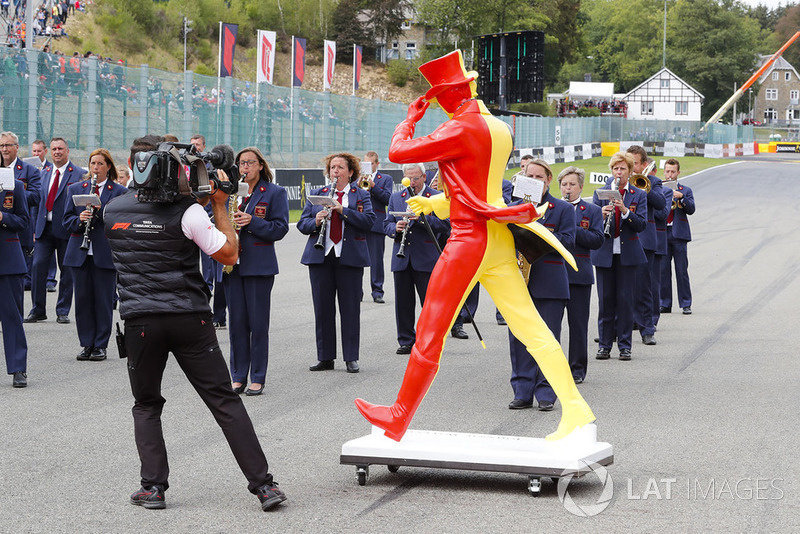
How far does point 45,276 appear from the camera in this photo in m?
13.0

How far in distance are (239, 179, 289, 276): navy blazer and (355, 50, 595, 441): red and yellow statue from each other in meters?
2.62

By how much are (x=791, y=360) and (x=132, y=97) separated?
53.0 feet

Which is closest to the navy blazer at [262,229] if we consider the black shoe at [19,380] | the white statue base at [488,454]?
the black shoe at [19,380]

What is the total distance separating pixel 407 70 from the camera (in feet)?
255

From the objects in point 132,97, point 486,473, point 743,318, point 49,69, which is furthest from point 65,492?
point 132,97

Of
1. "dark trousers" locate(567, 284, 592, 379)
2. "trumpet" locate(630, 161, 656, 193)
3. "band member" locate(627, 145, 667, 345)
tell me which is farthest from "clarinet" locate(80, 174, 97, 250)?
"band member" locate(627, 145, 667, 345)

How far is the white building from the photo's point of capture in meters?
97.0

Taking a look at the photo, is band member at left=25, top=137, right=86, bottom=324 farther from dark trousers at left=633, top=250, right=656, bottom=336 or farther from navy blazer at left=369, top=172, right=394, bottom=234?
dark trousers at left=633, top=250, right=656, bottom=336

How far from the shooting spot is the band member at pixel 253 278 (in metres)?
9.03

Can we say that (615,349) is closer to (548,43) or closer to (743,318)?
(743,318)

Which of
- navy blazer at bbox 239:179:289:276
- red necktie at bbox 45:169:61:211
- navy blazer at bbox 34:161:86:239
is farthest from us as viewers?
red necktie at bbox 45:169:61:211

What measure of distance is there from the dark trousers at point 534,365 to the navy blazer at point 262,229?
2198 mm

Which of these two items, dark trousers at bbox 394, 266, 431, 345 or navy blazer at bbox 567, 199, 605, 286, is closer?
navy blazer at bbox 567, 199, 605, 286

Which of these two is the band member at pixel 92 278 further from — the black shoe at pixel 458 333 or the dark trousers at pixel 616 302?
the dark trousers at pixel 616 302
